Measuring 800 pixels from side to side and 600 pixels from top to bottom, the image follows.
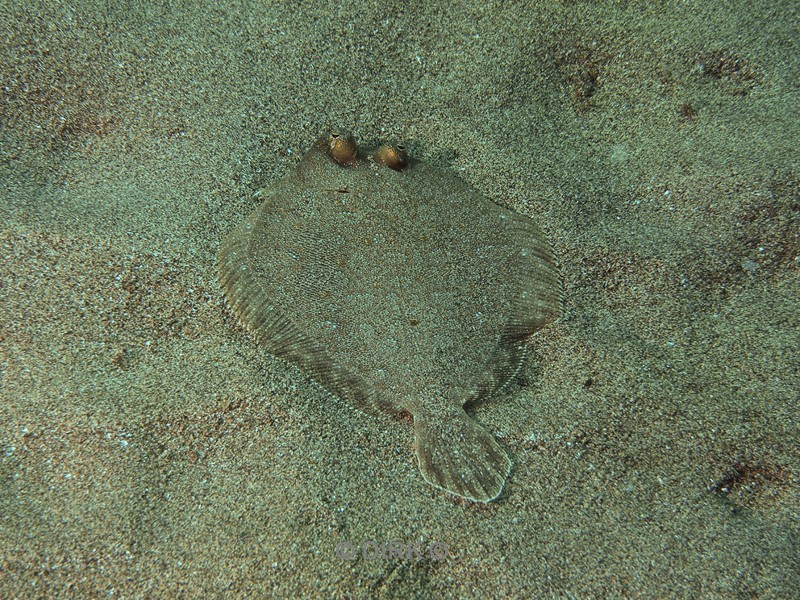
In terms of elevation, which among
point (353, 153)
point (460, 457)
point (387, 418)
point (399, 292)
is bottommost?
point (387, 418)

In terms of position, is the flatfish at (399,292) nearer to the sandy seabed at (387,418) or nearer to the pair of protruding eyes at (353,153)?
the pair of protruding eyes at (353,153)

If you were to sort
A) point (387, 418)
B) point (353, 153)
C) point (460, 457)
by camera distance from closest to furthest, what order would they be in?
point (460, 457) < point (387, 418) < point (353, 153)

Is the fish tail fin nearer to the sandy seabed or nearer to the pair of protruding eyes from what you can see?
the sandy seabed

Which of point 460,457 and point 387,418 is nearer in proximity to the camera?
point 460,457

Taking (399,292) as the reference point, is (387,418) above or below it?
below

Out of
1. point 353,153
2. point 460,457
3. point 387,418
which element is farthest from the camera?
point 353,153

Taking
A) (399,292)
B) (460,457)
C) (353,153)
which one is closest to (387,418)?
(460,457)

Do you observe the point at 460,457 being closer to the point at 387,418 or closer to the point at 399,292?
the point at 387,418
